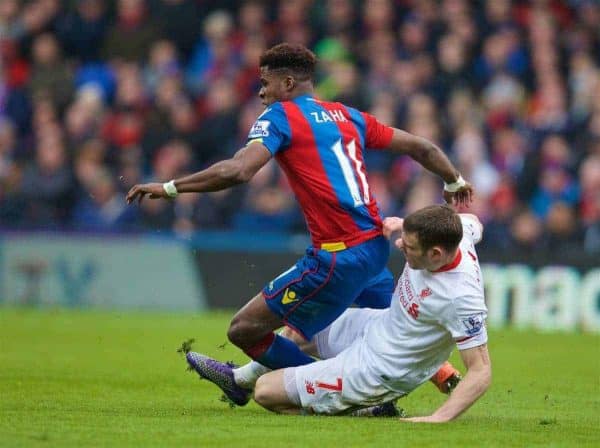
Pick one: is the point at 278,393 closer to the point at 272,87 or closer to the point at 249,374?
the point at 249,374

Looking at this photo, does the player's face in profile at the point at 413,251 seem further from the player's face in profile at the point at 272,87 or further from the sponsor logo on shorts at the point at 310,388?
the player's face in profile at the point at 272,87

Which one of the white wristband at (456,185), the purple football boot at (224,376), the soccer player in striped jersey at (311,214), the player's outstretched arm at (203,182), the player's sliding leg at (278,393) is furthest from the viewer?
the white wristband at (456,185)

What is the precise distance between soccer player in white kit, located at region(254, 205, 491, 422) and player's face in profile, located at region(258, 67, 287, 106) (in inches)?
45.4

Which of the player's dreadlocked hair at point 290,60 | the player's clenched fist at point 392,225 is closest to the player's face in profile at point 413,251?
the player's clenched fist at point 392,225

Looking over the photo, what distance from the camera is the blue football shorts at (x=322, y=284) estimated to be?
820 cm

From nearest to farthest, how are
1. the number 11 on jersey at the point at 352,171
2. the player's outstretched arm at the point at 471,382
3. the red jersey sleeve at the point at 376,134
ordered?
the player's outstretched arm at the point at 471,382 < the number 11 on jersey at the point at 352,171 < the red jersey sleeve at the point at 376,134

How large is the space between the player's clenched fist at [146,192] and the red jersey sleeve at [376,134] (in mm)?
1690

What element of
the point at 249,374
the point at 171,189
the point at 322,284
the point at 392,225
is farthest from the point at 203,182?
the point at 249,374

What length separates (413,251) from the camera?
746 centimetres

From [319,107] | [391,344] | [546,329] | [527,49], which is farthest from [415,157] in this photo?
[527,49]

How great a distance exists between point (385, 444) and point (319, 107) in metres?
2.57

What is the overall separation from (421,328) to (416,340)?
9 centimetres

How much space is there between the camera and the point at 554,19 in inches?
784

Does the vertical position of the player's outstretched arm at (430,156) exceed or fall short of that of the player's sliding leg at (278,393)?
it exceeds it
